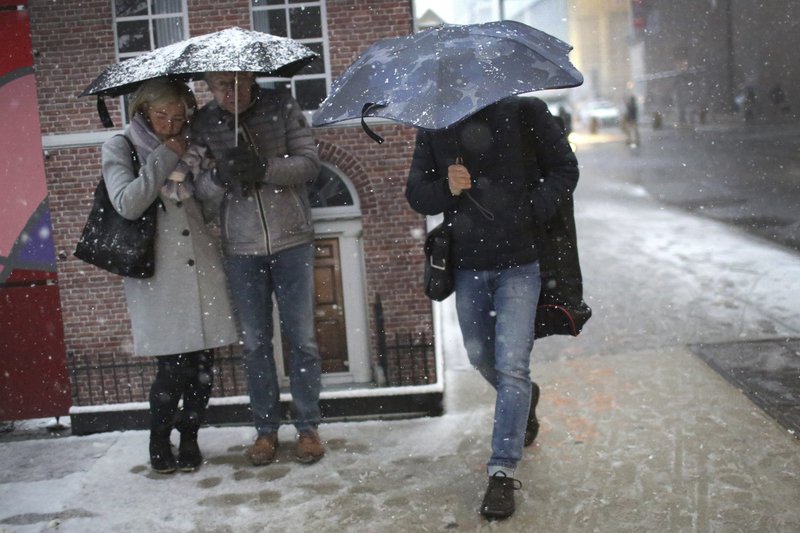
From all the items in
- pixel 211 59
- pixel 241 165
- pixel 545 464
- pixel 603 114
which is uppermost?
pixel 603 114

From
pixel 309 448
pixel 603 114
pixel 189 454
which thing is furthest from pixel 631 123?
pixel 189 454

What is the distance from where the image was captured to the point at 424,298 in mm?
6145

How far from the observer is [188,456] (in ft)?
16.5

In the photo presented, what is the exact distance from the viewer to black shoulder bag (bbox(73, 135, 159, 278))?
4.66 meters

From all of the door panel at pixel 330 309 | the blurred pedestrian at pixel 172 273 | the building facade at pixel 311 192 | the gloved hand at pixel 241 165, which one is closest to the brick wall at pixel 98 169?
the building facade at pixel 311 192

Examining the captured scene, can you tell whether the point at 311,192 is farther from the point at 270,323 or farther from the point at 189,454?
the point at 189,454

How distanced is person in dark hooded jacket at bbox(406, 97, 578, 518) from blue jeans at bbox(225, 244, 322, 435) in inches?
41.3

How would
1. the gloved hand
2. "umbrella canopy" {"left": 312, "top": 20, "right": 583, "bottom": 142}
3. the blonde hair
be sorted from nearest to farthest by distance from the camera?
"umbrella canopy" {"left": 312, "top": 20, "right": 583, "bottom": 142}, the gloved hand, the blonde hair

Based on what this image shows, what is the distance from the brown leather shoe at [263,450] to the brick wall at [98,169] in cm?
124

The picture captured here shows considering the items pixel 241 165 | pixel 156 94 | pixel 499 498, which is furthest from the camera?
pixel 156 94

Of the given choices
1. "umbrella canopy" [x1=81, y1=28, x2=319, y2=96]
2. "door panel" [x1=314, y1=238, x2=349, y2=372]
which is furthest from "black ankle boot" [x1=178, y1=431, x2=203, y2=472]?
"umbrella canopy" [x1=81, y1=28, x2=319, y2=96]

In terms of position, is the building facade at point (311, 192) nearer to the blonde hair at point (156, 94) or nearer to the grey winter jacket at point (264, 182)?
the grey winter jacket at point (264, 182)

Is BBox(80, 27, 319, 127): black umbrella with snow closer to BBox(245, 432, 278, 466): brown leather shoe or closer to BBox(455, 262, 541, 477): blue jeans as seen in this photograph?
BBox(455, 262, 541, 477): blue jeans

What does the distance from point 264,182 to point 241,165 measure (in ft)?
0.95
